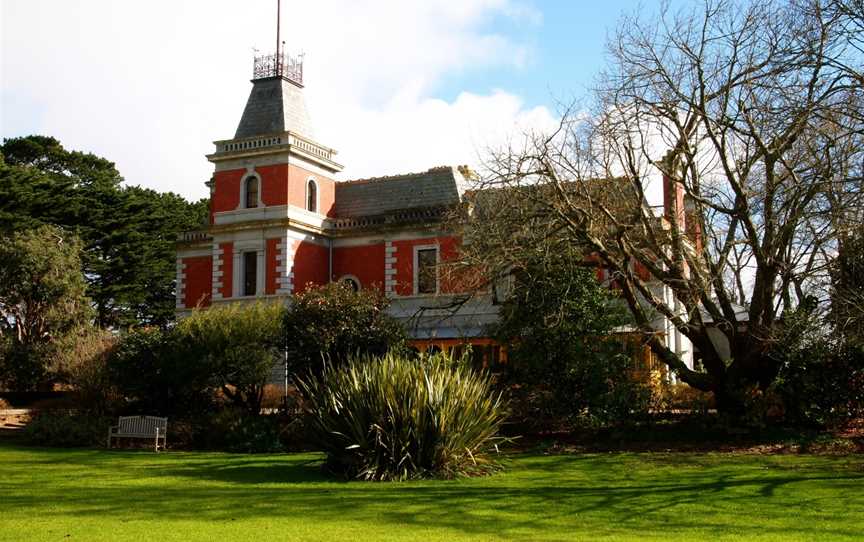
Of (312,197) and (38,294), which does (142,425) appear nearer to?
(38,294)

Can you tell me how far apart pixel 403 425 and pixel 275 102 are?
25.1 metres

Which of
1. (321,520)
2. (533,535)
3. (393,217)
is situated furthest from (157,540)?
(393,217)

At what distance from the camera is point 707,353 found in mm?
17484

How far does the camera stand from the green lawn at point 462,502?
28.3 feet

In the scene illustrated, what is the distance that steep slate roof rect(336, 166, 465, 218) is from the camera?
114 ft

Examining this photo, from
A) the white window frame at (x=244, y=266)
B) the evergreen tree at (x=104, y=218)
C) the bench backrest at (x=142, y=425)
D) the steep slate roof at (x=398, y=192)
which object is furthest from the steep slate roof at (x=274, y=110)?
the bench backrest at (x=142, y=425)

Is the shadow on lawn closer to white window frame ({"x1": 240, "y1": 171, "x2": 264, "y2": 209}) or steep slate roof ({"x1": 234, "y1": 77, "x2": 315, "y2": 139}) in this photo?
white window frame ({"x1": 240, "y1": 171, "x2": 264, "y2": 209})

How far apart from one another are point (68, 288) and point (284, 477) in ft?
73.8

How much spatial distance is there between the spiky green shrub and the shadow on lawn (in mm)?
534

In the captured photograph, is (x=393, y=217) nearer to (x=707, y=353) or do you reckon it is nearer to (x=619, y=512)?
(x=707, y=353)

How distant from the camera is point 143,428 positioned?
1864 centimetres

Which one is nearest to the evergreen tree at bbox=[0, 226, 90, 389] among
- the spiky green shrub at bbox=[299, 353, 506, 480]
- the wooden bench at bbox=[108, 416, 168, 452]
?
the wooden bench at bbox=[108, 416, 168, 452]

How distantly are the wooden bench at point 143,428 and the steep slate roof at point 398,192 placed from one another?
17427 millimetres

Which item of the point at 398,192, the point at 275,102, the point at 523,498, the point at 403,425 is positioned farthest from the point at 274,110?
the point at 523,498
